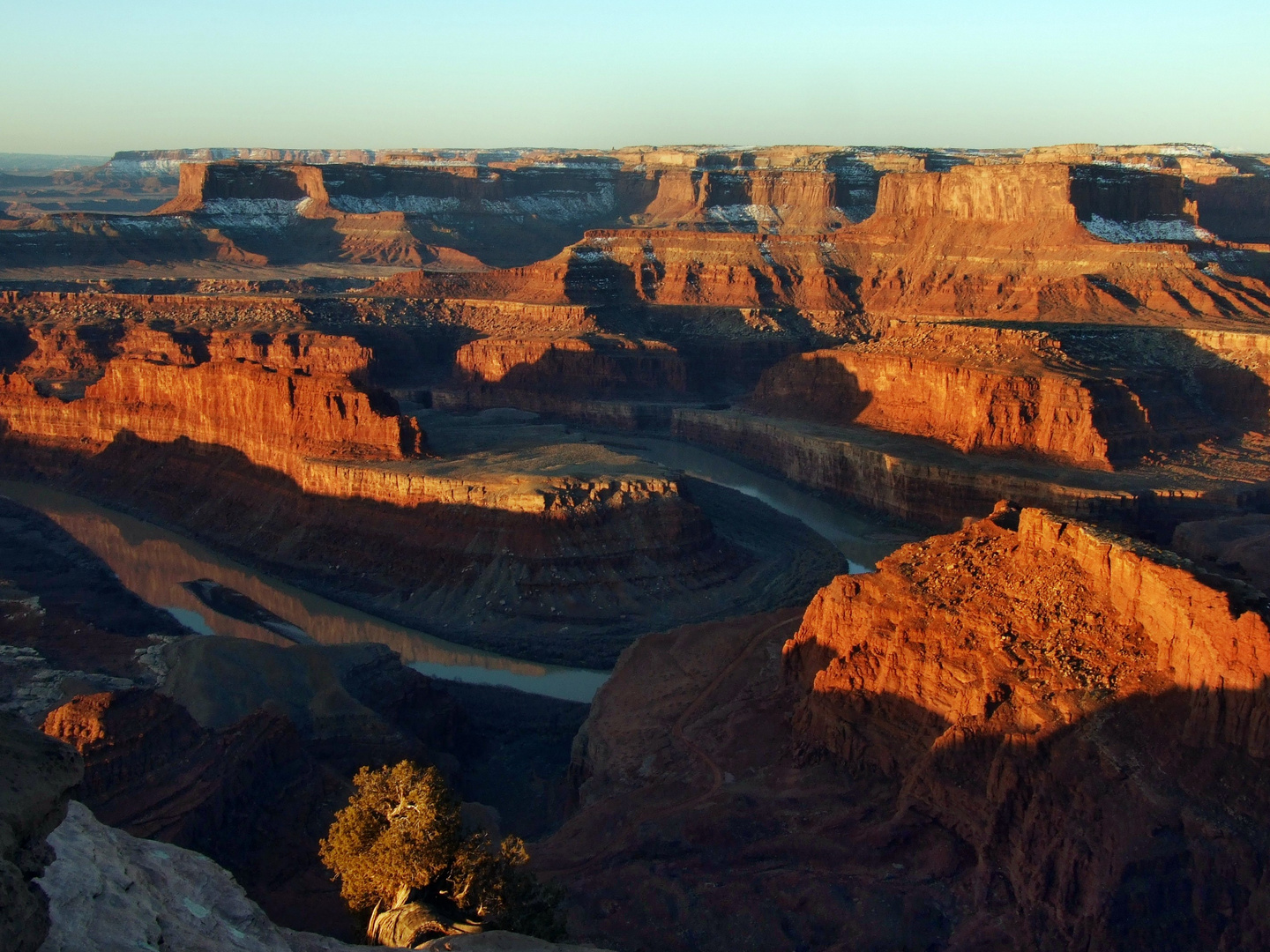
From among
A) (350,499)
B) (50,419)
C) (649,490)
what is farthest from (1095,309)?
(50,419)

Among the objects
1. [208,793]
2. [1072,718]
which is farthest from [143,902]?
[1072,718]

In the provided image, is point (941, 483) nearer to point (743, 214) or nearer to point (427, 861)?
point (427, 861)

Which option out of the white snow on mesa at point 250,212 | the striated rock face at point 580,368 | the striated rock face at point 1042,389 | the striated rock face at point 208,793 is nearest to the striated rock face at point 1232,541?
the striated rock face at point 1042,389

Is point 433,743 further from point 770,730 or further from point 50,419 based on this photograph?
point 50,419

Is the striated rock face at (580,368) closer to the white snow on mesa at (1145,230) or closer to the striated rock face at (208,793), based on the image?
the white snow on mesa at (1145,230)

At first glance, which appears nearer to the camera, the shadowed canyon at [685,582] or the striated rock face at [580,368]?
the shadowed canyon at [685,582]

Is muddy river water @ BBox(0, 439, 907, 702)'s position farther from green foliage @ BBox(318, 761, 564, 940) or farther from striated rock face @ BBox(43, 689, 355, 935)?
green foliage @ BBox(318, 761, 564, 940)
